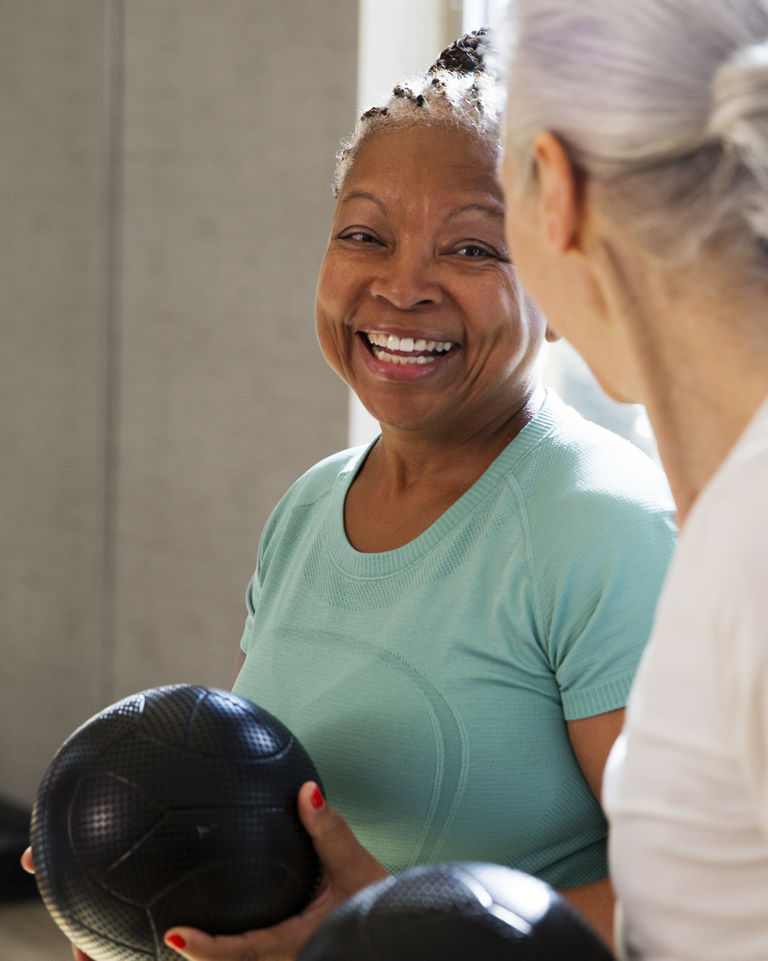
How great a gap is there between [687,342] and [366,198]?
69 centimetres

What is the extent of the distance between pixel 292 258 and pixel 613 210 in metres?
2.35

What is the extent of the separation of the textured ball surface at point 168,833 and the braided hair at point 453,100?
736 millimetres

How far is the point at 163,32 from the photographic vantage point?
3381mm

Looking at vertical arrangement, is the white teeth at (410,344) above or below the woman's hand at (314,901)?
above

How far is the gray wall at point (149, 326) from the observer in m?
3.15

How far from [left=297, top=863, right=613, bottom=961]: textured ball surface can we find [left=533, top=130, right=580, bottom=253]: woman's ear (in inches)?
18.8

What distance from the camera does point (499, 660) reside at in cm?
132

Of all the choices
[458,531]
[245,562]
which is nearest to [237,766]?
[458,531]

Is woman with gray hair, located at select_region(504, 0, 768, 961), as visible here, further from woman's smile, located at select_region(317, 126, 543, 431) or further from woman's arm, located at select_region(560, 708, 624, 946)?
woman's smile, located at select_region(317, 126, 543, 431)

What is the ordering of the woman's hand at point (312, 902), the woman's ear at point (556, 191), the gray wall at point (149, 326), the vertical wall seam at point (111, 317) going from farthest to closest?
the vertical wall seam at point (111, 317) → the gray wall at point (149, 326) → the woman's hand at point (312, 902) → the woman's ear at point (556, 191)

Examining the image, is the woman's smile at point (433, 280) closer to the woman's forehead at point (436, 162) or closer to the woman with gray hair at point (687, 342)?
the woman's forehead at point (436, 162)

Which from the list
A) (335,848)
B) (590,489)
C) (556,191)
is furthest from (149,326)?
(556,191)

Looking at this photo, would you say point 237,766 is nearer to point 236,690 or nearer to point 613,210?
point 236,690

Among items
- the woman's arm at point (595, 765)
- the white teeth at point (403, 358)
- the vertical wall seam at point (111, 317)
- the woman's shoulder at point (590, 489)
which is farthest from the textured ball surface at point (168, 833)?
the vertical wall seam at point (111, 317)
